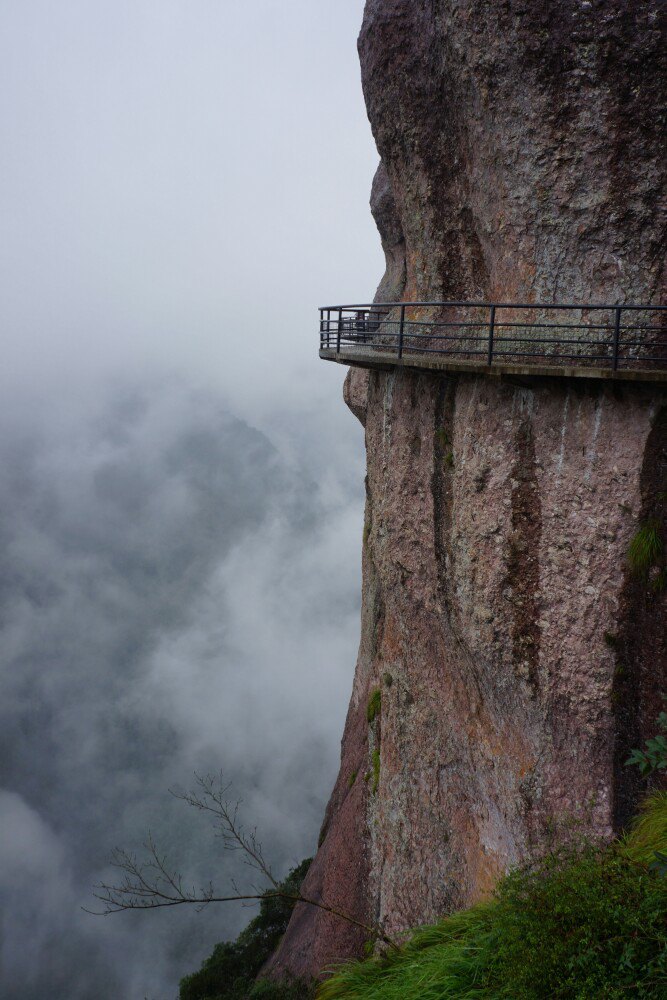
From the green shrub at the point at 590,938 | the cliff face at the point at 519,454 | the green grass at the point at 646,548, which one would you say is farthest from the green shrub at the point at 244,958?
the green shrub at the point at 590,938

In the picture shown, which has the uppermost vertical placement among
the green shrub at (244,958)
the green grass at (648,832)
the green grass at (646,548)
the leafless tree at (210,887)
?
the green grass at (646,548)

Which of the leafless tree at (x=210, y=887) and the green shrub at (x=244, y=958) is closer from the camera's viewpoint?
the leafless tree at (x=210, y=887)

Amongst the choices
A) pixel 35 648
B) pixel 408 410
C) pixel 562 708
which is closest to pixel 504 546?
pixel 562 708

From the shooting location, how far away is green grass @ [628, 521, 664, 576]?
966 cm

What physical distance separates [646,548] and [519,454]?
250 centimetres

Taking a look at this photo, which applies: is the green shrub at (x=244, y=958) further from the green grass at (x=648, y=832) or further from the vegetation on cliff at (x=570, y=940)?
the vegetation on cliff at (x=570, y=940)

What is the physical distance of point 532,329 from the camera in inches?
446

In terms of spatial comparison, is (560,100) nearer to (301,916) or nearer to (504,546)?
(504,546)

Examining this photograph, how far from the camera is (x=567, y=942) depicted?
5.98 meters

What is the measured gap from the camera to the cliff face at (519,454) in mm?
9875

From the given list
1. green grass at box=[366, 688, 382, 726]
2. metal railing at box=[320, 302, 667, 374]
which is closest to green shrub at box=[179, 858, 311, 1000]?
green grass at box=[366, 688, 382, 726]

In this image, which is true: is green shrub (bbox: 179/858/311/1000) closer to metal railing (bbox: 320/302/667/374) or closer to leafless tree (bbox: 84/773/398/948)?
leafless tree (bbox: 84/773/398/948)

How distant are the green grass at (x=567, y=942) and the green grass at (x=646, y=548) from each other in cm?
341

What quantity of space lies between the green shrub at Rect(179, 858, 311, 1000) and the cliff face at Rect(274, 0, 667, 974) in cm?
1165
